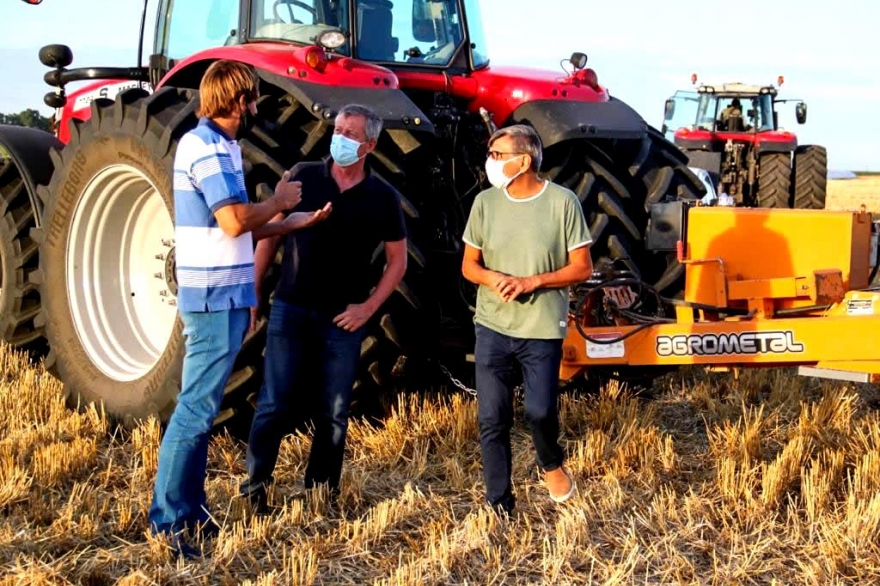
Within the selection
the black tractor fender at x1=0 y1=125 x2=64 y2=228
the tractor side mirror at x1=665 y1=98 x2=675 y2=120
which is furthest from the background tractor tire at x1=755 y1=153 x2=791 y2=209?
the black tractor fender at x1=0 y1=125 x2=64 y2=228

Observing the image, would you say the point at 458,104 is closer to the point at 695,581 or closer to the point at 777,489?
the point at 777,489

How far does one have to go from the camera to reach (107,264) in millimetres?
5484

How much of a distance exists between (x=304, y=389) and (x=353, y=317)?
1.17ft

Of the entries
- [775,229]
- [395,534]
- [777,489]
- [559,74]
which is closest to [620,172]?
[559,74]

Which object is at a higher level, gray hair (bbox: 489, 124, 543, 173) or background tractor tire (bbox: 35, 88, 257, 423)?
gray hair (bbox: 489, 124, 543, 173)

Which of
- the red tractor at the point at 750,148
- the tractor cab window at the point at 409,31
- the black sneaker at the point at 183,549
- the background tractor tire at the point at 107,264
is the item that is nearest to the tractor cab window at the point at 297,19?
the tractor cab window at the point at 409,31

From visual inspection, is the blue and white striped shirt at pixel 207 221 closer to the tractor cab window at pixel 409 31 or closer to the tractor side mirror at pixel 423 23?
the tractor cab window at pixel 409 31

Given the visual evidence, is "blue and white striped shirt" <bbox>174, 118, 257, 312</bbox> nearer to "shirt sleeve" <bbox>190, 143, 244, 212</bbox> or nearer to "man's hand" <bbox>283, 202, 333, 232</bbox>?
"shirt sleeve" <bbox>190, 143, 244, 212</bbox>

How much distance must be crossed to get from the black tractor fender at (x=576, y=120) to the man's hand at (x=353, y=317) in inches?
55.3

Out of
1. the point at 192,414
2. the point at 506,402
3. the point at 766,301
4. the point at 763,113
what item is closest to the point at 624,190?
the point at 766,301

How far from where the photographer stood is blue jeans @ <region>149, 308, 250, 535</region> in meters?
3.73

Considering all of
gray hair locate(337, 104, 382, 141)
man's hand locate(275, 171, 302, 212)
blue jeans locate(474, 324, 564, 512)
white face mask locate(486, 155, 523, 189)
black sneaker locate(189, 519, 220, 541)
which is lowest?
black sneaker locate(189, 519, 220, 541)

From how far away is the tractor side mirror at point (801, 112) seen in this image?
631 inches

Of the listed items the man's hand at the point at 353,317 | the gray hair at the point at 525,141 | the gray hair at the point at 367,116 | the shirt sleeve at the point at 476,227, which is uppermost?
the gray hair at the point at 367,116
